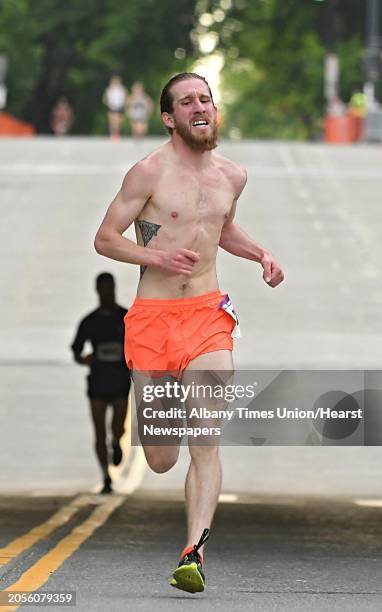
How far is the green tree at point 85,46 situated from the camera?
77312mm

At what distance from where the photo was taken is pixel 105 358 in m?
15.7

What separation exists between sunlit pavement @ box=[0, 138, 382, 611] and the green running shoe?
0.08 m

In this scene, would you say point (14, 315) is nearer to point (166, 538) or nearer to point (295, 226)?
point (295, 226)

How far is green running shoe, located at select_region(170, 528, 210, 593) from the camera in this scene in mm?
7816

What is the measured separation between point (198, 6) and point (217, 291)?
72.4 meters

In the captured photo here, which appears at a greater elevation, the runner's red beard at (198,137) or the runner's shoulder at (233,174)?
the runner's red beard at (198,137)

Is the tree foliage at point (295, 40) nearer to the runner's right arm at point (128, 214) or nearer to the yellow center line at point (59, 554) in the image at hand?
the yellow center line at point (59, 554)

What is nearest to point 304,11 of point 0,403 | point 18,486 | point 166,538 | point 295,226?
point 295,226

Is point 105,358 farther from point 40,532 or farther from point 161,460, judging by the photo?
point 161,460

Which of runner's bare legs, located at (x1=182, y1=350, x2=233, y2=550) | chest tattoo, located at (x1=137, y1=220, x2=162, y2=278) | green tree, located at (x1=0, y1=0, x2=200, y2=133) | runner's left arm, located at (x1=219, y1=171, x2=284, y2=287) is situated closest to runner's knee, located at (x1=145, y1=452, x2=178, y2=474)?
runner's bare legs, located at (x1=182, y1=350, x2=233, y2=550)

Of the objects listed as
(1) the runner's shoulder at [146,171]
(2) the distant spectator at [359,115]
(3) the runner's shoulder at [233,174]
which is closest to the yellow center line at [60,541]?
(1) the runner's shoulder at [146,171]

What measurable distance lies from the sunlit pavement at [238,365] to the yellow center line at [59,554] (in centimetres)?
2

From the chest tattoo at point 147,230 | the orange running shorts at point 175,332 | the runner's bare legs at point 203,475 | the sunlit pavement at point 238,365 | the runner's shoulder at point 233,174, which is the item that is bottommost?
the sunlit pavement at point 238,365

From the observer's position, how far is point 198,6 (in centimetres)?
7994
